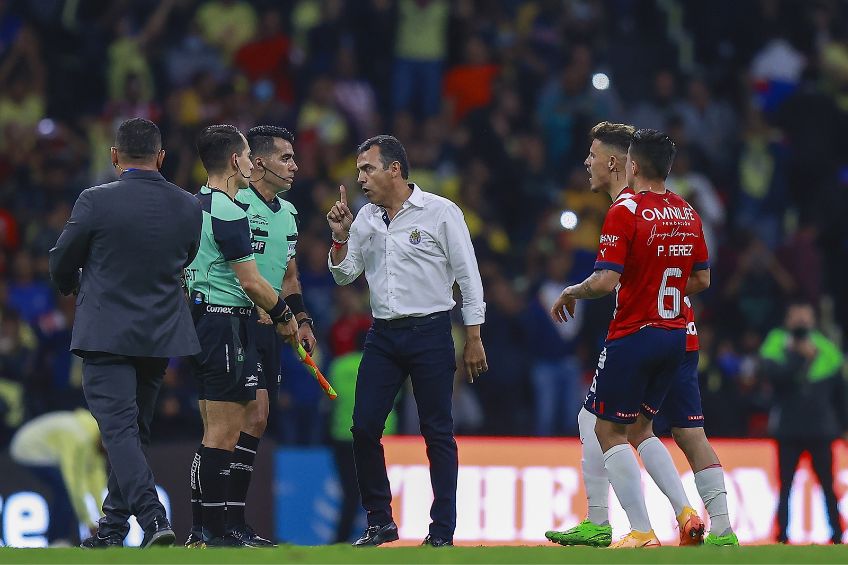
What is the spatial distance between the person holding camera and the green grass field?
6.05 meters

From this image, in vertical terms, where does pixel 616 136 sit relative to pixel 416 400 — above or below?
above

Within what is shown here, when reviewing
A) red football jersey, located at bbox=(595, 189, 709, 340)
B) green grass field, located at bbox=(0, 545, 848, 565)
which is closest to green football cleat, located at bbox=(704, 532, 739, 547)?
green grass field, located at bbox=(0, 545, 848, 565)

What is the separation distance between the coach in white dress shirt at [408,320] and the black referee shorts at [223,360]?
708 millimetres

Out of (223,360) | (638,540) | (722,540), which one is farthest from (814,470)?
(223,360)

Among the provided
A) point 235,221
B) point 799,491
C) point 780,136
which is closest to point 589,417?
point 235,221

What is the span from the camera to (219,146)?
9797 mm

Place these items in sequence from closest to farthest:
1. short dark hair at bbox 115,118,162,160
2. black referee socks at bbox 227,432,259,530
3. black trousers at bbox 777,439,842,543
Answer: short dark hair at bbox 115,118,162,160, black referee socks at bbox 227,432,259,530, black trousers at bbox 777,439,842,543

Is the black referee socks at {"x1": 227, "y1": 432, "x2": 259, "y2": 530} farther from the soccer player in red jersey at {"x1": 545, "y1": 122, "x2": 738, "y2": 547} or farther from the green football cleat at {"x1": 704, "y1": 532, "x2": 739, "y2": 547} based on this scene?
the green football cleat at {"x1": 704, "y1": 532, "x2": 739, "y2": 547}

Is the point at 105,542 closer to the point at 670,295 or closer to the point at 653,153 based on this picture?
the point at 670,295

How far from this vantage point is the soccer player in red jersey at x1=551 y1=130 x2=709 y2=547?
9.23 meters

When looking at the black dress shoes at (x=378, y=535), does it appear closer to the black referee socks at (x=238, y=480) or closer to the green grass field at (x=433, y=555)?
the green grass field at (x=433, y=555)

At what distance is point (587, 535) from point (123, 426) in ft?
9.41

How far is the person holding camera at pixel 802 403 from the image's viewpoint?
1517 centimetres

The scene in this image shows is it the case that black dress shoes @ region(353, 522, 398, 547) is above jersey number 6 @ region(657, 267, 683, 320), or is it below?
below
